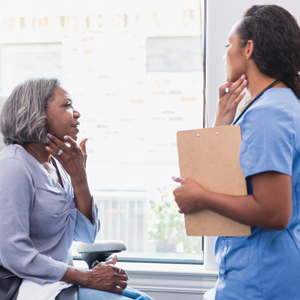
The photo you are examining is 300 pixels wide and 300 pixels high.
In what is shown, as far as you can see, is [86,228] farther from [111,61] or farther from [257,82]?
[111,61]

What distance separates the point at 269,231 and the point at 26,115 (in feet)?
2.87

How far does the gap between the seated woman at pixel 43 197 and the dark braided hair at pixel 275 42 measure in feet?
2.31

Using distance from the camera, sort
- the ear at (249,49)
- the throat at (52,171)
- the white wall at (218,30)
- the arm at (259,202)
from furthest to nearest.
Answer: the white wall at (218,30) < the throat at (52,171) < the ear at (249,49) < the arm at (259,202)

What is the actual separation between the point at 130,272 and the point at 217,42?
1.35 meters

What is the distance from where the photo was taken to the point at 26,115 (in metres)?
1.23

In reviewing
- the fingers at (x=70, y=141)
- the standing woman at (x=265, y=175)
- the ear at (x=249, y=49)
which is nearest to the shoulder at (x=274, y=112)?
the standing woman at (x=265, y=175)

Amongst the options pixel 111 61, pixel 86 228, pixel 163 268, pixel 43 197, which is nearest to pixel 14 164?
pixel 43 197

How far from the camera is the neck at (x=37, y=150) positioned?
4.22 ft

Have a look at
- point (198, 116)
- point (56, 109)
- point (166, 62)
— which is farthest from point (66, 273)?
point (166, 62)

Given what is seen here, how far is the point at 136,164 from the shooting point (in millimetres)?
3453

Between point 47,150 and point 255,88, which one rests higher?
point 255,88

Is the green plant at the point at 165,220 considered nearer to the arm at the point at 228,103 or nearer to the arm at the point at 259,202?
the arm at the point at 228,103

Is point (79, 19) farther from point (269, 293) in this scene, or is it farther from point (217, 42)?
point (269, 293)

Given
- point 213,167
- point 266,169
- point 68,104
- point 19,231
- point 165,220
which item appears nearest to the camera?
point 266,169
